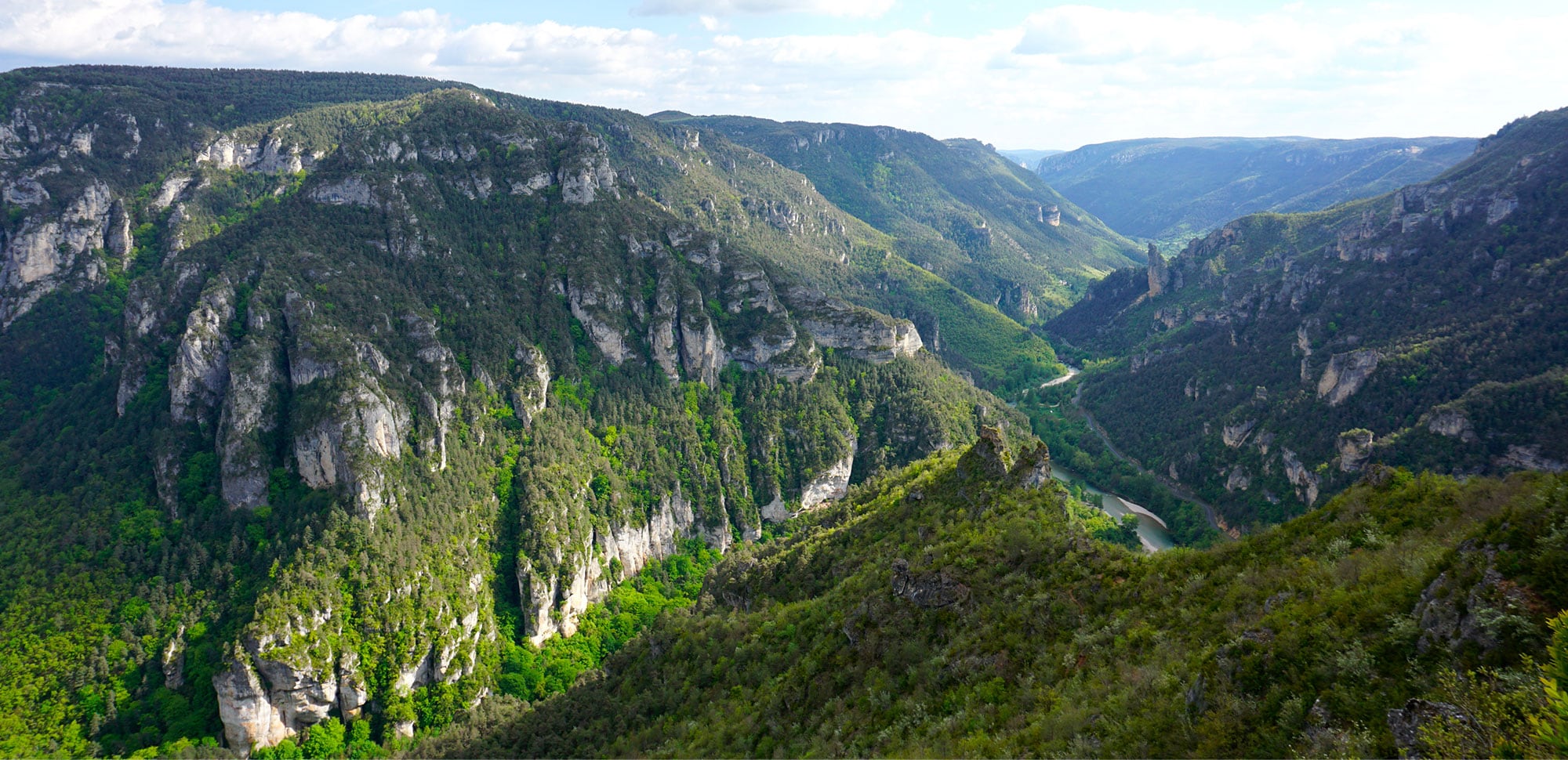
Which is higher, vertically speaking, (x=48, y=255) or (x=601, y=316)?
(x=48, y=255)

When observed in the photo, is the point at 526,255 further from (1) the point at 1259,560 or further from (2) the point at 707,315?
(1) the point at 1259,560

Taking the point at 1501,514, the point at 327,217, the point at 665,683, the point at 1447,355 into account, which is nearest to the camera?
the point at 1501,514

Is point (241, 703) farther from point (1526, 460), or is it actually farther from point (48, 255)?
point (1526, 460)

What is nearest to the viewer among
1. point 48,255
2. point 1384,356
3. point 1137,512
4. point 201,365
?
point 201,365

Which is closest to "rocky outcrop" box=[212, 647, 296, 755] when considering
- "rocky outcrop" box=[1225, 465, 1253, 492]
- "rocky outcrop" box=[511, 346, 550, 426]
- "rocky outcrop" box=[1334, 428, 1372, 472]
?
"rocky outcrop" box=[511, 346, 550, 426]

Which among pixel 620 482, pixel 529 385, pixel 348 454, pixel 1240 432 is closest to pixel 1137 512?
pixel 1240 432

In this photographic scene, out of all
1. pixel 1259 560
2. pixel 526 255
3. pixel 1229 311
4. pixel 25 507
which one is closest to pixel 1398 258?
pixel 1229 311

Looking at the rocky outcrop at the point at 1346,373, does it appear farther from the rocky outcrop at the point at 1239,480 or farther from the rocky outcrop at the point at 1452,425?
the rocky outcrop at the point at 1452,425
